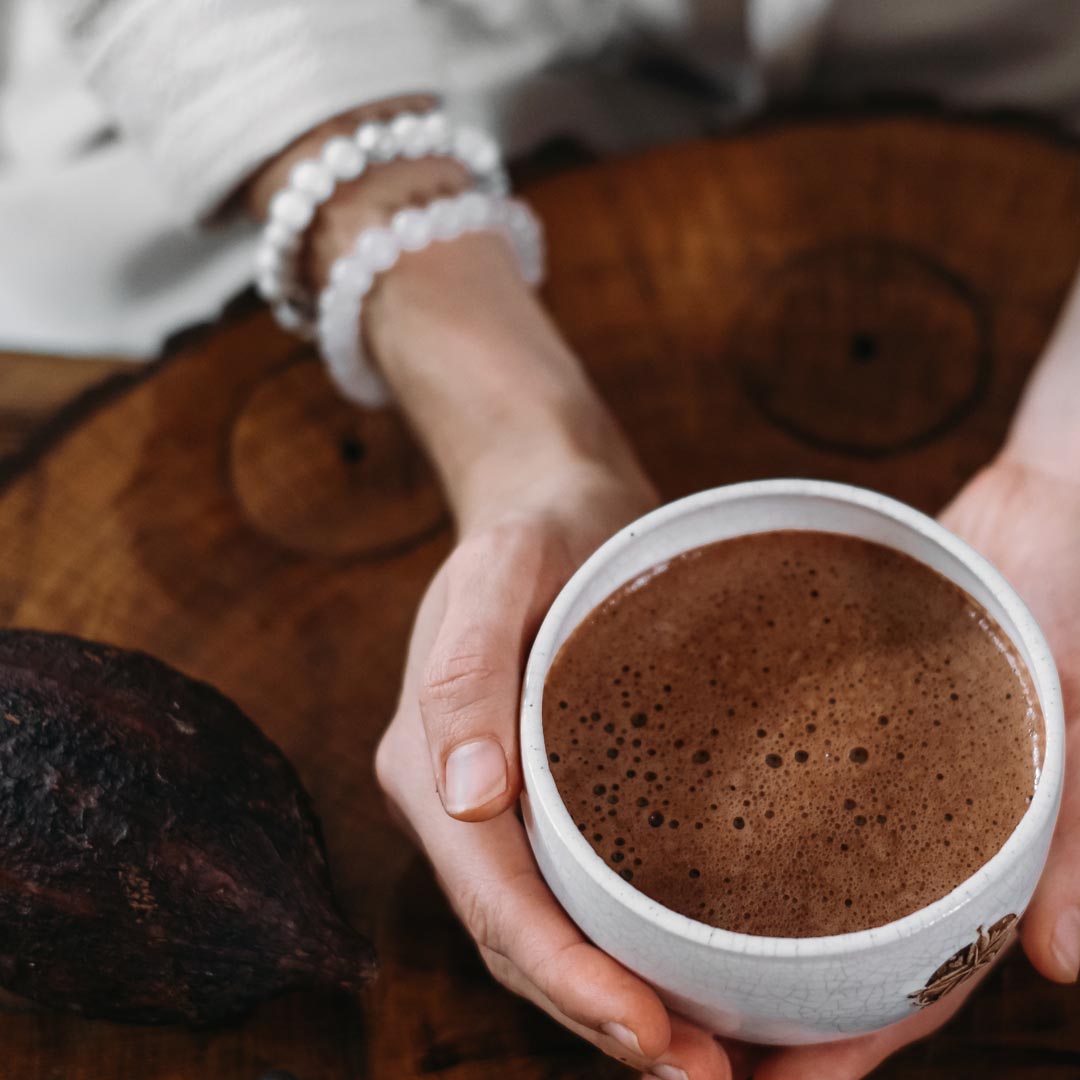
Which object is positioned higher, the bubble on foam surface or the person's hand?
the bubble on foam surface

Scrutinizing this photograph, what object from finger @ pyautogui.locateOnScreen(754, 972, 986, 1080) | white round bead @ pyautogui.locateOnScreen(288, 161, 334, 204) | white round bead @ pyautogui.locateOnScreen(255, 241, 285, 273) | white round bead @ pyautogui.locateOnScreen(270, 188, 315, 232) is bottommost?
finger @ pyautogui.locateOnScreen(754, 972, 986, 1080)

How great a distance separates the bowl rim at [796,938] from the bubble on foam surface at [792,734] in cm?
3

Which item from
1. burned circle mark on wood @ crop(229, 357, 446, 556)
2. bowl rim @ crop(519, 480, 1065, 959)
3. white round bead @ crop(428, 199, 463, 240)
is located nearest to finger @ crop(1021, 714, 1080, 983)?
bowl rim @ crop(519, 480, 1065, 959)

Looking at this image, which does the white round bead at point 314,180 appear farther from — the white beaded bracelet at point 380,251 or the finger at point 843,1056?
the finger at point 843,1056

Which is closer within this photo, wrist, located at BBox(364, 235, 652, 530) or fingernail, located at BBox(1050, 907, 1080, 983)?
fingernail, located at BBox(1050, 907, 1080, 983)

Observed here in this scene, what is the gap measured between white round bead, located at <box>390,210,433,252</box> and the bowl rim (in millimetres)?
435

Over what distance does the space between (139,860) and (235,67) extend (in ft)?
1.96

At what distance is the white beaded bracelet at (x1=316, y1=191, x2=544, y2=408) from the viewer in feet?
3.07

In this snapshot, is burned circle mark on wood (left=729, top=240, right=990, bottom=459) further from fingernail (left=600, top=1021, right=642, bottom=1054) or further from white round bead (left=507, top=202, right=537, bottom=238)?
fingernail (left=600, top=1021, right=642, bottom=1054)

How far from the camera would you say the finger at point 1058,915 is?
1.96 ft

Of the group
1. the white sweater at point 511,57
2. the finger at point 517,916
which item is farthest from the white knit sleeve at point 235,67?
the finger at point 517,916

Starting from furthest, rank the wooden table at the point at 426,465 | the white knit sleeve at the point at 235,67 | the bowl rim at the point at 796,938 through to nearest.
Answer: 1. the white knit sleeve at the point at 235,67
2. the wooden table at the point at 426,465
3. the bowl rim at the point at 796,938

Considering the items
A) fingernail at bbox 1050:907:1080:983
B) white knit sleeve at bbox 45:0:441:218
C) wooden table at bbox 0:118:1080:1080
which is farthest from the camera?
white knit sleeve at bbox 45:0:441:218

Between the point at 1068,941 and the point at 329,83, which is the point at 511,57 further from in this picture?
the point at 1068,941
